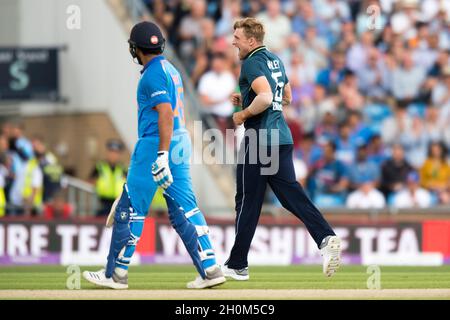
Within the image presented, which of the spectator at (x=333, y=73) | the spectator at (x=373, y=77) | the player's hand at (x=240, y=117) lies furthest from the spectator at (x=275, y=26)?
the player's hand at (x=240, y=117)

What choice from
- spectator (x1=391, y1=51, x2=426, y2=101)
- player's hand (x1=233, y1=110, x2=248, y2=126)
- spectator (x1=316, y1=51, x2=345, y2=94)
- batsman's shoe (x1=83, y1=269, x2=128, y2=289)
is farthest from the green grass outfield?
spectator (x1=316, y1=51, x2=345, y2=94)

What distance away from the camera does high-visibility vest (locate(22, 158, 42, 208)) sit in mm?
19484

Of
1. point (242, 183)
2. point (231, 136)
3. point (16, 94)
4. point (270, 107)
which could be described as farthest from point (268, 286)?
point (16, 94)

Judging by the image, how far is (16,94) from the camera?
2103 centimetres

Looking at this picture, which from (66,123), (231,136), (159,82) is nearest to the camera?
(159,82)

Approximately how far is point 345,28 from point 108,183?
5359 mm

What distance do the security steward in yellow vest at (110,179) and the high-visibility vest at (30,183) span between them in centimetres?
111

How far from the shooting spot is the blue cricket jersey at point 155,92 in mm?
10242

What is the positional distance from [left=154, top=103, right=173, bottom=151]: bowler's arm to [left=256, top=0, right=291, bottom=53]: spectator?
34.0 ft

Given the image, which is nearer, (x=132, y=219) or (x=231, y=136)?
(x=132, y=219)

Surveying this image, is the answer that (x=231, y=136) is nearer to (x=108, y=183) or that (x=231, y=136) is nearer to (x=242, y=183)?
(x=108, y=183)

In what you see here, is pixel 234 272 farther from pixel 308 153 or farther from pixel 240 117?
pixel 308 153

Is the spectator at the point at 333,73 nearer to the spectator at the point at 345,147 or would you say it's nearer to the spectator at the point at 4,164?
the spectator at the point at 345,147

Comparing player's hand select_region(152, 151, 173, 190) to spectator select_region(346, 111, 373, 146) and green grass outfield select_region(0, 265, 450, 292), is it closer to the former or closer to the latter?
green grass outfield select_region(0, 265, 450, 292)
